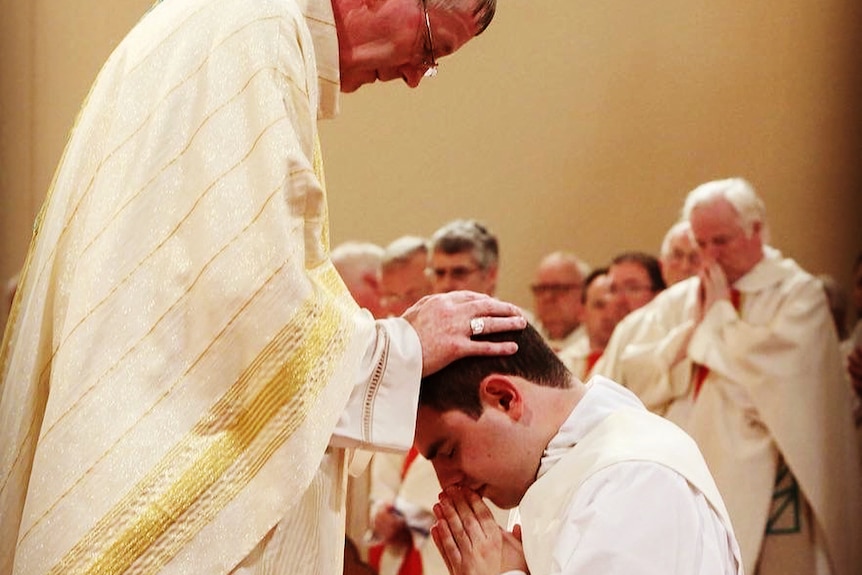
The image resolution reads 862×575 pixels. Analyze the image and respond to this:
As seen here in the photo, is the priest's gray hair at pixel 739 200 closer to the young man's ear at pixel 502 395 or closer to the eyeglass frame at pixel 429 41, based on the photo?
the eyeglass frame at pixel 429 41

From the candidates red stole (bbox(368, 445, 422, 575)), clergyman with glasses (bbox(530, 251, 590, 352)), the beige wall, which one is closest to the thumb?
red stole (bbox(368, 445, 422, 575))

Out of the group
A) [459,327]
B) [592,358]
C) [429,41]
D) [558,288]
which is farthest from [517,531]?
[558,288]

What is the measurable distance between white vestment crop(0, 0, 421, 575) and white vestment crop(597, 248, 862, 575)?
4.10 meters

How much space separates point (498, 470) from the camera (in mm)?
2584


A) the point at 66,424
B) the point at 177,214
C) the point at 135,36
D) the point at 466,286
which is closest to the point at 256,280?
the point at 177,214

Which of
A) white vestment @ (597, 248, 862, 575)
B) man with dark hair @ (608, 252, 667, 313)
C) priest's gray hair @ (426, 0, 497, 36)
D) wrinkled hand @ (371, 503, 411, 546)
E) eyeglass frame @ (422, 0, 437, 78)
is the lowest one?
wrinkled hand @ (371, 503, 411, 546)

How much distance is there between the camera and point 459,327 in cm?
257

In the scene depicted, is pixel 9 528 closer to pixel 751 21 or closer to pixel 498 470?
pixel 498 470

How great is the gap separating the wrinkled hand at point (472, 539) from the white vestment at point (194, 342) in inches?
7.6

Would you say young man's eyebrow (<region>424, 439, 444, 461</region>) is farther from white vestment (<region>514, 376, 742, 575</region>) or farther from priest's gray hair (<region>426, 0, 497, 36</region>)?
priest's gray hair (<region>426, 0, 497, 36</region>)

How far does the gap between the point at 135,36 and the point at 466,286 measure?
13.3ft

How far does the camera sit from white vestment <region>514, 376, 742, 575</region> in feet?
7.64

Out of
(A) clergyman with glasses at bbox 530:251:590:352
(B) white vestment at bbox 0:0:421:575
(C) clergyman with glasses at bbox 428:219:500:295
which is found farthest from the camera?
(A) clergyman with glasses at bbox 530:251:590:352

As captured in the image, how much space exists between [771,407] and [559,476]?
427cm
